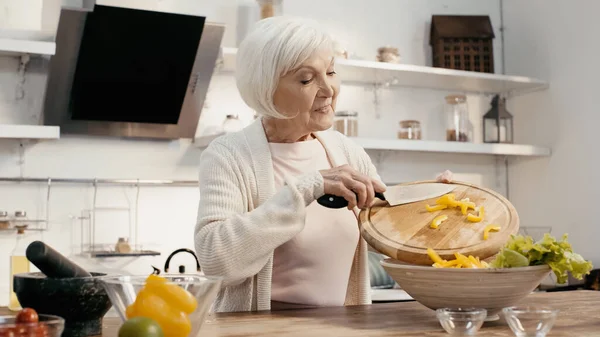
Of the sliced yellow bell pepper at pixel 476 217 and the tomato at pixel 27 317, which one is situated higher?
the sliced yellow bell pepper at pixel 476 217

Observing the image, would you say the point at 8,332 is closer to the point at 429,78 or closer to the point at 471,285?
the point at 471,285

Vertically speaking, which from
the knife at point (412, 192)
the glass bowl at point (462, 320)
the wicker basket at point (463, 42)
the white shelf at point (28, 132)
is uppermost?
the wicker basket at point (463, 42)

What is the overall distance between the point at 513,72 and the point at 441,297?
137 inches

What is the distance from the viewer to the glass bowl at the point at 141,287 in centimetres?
113

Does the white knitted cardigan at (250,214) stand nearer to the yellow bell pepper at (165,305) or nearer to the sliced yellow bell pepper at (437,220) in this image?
the sliced yellow bell pepper at (437,220)

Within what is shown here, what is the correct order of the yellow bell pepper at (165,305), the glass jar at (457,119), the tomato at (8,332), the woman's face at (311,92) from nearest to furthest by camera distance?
the tomato at (8,332) < the yellow bell pepper at (165,305) < the woman's face at (311,92) < the glass jar at (457,119)

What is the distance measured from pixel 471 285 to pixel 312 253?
59 cm

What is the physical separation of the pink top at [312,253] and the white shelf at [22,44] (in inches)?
61.1

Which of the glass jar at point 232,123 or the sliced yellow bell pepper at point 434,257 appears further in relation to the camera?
the glass jar at point 232,123

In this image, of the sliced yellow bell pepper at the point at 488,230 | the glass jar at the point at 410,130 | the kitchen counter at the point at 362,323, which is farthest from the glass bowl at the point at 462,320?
the glass jar at the point at 410,130

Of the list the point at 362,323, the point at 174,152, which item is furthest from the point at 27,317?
the point at 174,152

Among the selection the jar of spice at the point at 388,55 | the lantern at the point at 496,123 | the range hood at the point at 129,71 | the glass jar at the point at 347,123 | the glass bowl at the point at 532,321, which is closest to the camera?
the glass bowl at the point at 532,321

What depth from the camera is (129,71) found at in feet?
10.6

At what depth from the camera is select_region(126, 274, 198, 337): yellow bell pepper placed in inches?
43.6
